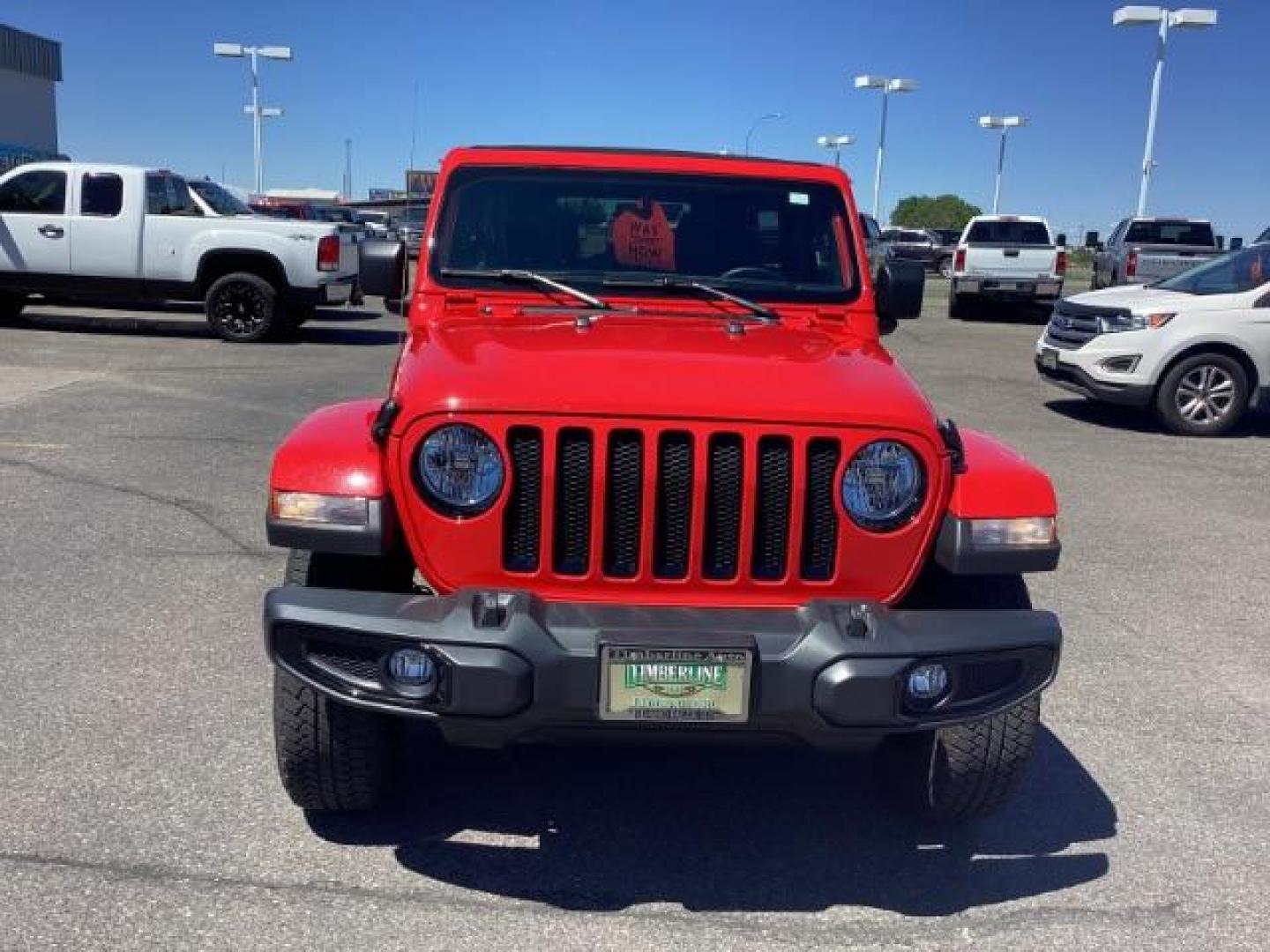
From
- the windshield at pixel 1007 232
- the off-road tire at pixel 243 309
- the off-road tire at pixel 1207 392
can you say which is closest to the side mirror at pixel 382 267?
the off-road tire at pixel 1207 392

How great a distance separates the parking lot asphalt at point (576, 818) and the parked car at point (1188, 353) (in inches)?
192

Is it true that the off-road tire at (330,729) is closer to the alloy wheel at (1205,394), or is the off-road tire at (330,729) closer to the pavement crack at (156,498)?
the pavement crack at (156,498)

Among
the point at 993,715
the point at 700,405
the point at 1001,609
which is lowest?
the point at 993,715

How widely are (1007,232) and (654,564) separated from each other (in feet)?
69.7

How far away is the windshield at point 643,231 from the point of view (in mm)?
4355

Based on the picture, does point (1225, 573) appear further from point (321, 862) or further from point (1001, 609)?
point (321, 862)

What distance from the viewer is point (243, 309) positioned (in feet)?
50.0

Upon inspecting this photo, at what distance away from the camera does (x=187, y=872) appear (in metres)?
3.19

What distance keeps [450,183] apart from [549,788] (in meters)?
2.16

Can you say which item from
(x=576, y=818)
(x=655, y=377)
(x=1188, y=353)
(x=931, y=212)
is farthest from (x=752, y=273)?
(x=931, y=212)

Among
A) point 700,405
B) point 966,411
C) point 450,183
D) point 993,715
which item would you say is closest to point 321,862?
point 700,405

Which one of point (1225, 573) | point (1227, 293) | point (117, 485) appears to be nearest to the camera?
point (1225, 573)

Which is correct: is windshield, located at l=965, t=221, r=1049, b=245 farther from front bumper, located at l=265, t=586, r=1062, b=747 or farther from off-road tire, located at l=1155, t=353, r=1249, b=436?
front bumper, located at l=265, t=586, r=1062, b=747

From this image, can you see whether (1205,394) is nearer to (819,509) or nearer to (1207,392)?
(1207,392)
